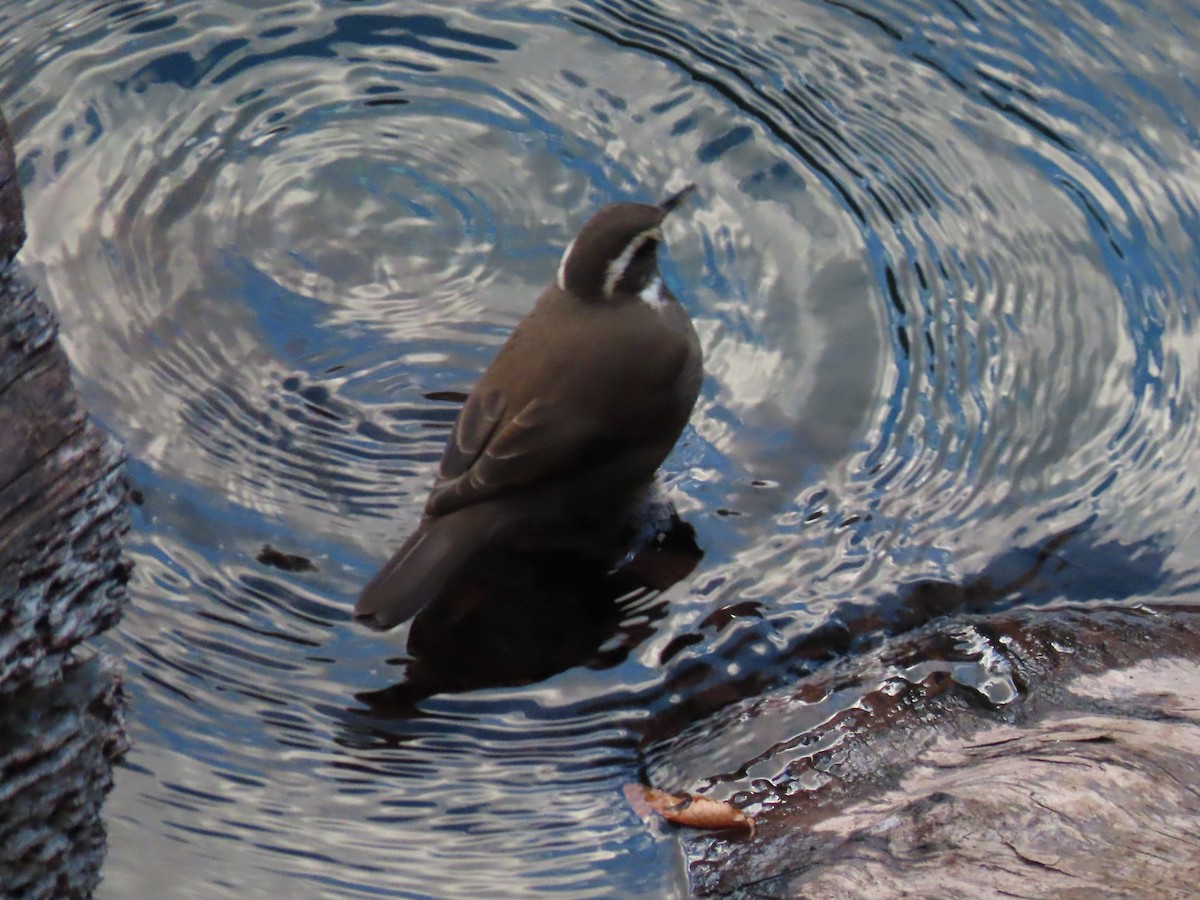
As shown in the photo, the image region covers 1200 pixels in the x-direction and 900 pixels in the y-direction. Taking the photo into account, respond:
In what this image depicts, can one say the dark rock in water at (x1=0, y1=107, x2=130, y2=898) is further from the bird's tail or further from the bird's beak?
the bird's beak

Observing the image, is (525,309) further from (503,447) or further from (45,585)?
(45,585)

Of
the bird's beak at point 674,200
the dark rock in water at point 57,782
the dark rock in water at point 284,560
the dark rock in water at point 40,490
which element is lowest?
the dark rock in water at point 284,560

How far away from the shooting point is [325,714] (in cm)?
438

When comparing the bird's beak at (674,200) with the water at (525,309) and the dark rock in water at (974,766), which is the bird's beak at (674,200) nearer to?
the water at (525,309)

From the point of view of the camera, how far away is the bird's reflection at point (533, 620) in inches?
182

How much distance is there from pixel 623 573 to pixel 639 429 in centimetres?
46

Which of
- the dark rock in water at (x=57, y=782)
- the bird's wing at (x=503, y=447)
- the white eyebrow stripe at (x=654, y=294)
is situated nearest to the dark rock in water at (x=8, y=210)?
the dark rock in water at (x=57, y=782)

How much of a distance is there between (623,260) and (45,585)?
8.05 feet

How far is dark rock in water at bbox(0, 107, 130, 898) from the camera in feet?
11.1

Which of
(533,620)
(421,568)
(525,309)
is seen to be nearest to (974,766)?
(533,620)

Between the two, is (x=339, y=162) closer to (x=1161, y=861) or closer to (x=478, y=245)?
(x=478, y=245)

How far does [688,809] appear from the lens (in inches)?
157

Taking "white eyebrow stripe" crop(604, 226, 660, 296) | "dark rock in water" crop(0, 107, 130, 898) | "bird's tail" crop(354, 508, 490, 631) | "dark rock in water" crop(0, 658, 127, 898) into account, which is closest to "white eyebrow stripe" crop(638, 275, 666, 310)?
"white eyebrow stripe" crop(604, 226, 660, 296)

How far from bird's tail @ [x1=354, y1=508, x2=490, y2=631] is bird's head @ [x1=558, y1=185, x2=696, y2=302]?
91 centimetres
